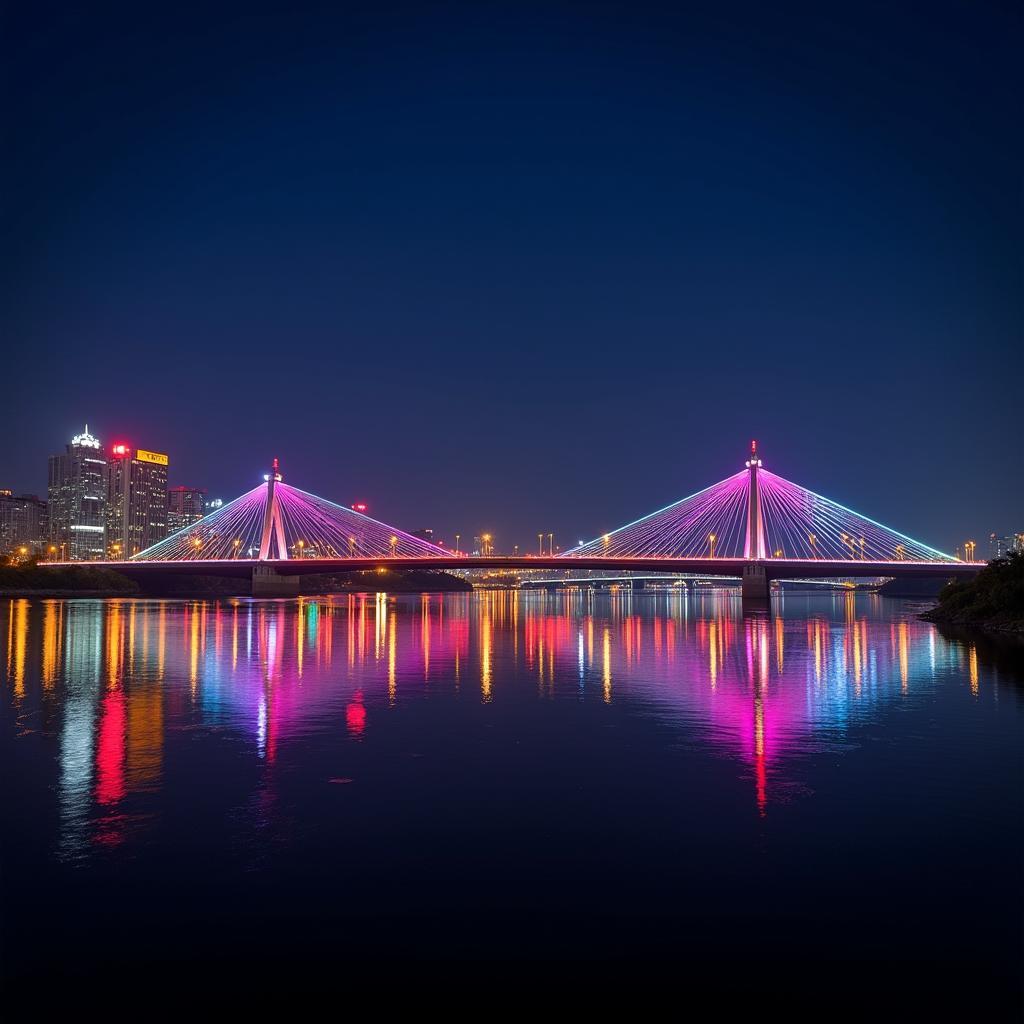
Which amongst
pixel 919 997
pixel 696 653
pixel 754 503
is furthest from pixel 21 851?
pixel 754 503

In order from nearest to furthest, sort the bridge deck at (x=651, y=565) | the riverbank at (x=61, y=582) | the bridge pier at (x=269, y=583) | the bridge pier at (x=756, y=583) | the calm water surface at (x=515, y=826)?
the calm water surface at (x=515, y=826) < the bridge deck at (x=651, y=565) < the bridge pier at (x=756, y=583) < the bridge pier at (x=269, y=583) < the riverbank at (x=61, y=582)

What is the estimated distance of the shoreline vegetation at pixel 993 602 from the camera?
47.0 m

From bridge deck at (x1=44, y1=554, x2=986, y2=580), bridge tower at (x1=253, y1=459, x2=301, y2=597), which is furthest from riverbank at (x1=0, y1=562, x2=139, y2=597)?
bridge tower at (x1=253, y1=459, x2=301, y2=597)

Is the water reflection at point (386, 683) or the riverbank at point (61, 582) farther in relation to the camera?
the riverbank at point (61, 582)

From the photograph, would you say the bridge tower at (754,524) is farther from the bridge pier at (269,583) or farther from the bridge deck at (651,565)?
the bridge pier at (269,583)

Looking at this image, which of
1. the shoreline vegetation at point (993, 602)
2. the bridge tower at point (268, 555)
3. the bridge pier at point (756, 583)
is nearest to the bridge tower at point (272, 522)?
the bridge tower at point (268, 555)

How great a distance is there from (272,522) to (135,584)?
30.1 meters

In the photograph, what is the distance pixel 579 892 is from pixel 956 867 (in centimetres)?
429

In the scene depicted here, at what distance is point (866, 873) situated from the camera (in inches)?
380

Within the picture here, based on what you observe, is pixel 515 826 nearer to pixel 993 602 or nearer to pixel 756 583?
pixel 993 602

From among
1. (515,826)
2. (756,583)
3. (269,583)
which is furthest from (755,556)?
(515,826)

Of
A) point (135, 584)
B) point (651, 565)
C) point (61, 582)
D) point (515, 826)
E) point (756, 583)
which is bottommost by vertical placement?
point (515, 826)

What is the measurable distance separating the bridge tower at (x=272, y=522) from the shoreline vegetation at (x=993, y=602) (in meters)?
65.5

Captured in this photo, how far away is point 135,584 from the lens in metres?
121
